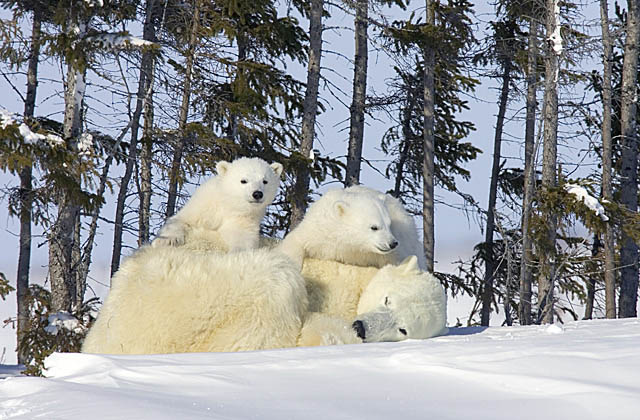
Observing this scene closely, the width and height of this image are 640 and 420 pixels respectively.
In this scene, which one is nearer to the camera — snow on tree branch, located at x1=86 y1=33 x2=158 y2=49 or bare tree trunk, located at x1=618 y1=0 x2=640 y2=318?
snow on tree branch, located at x1=86 y1=33 x2=158 y2=49

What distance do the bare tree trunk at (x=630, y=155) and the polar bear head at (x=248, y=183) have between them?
11.7 metres

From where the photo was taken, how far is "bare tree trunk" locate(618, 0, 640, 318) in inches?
609

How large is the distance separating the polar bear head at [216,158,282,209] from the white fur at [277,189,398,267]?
1.18 metres

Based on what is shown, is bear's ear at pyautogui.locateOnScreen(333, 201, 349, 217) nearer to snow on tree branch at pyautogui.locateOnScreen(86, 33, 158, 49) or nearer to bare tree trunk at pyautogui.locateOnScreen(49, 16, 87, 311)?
snow on tree branch at pyautogui.locateOnScreen(86, 33, 158, 49)

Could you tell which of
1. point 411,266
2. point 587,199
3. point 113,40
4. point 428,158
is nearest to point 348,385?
point 411,266

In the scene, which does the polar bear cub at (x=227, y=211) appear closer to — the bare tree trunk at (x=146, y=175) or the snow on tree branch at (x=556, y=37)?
the bare tree trunk at (x=146, y=175)

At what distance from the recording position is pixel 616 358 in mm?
→ 2582

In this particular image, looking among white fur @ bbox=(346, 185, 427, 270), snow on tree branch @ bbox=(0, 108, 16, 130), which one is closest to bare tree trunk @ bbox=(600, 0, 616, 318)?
white fur @ bbox=(346, 185, 427, 270)

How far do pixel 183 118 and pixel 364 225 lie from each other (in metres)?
8.64

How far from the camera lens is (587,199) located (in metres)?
11.9

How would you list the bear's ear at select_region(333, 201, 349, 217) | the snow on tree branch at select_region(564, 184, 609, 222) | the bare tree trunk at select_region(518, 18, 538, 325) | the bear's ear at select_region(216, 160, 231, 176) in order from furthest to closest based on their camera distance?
the snow on tree branch at select_region(564, 184, 609, 222), the bare tree trunk at select_region(518, 18, 538, 325), the bear's ear at select_region(216, 160, 231, 176), the bear's ear at select_region(333, 201, 349, 217)

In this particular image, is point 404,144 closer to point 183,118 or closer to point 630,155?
point 630,155

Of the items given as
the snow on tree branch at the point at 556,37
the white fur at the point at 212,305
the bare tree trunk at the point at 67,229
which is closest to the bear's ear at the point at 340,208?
the white fur at the point at 212,305

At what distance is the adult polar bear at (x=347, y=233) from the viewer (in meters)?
4.27
